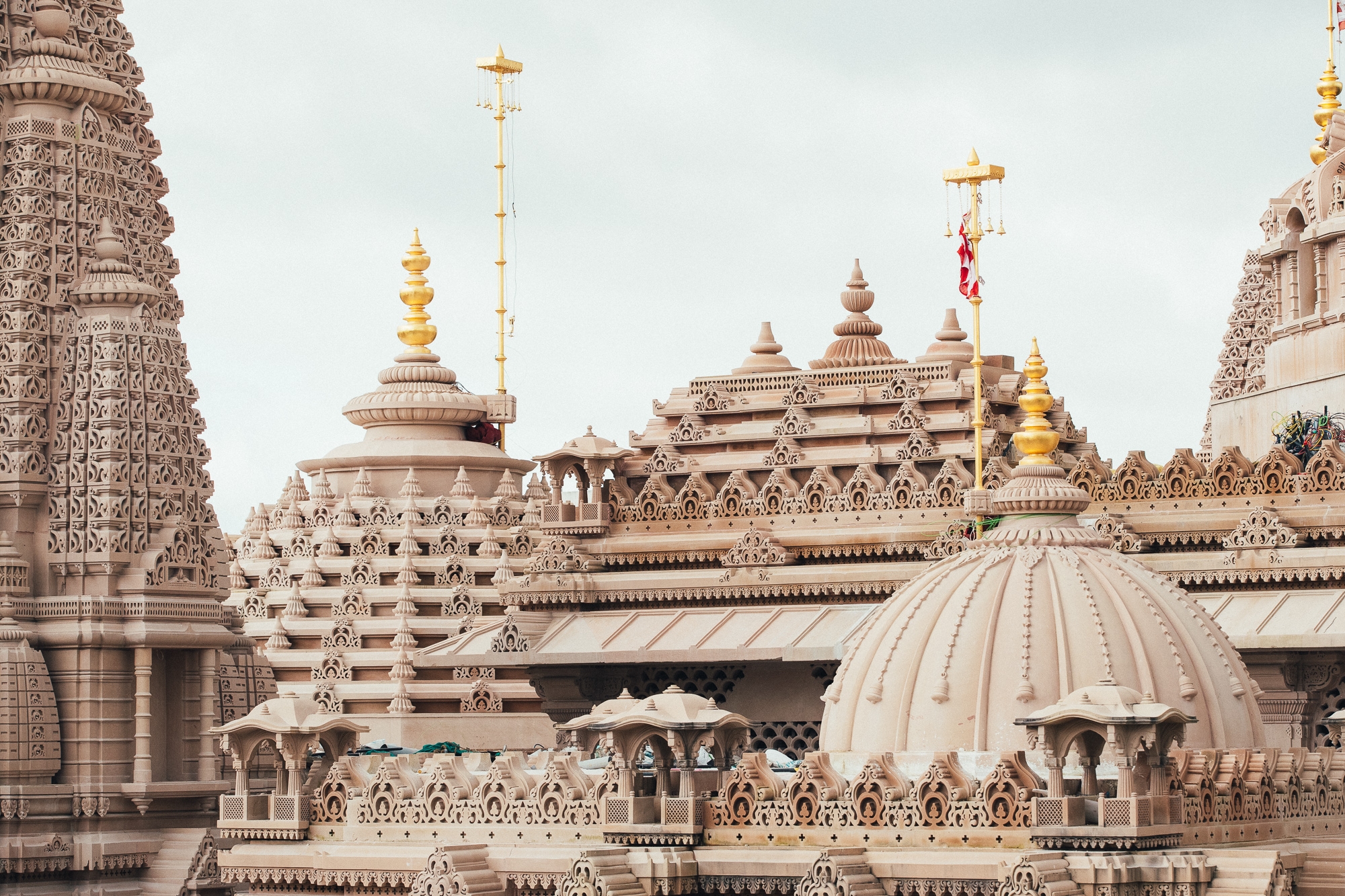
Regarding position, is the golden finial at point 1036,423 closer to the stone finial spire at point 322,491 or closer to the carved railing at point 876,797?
the carved railing at point 876,797

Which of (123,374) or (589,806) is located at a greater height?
(123,374)

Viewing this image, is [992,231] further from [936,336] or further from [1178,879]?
[1178,879]

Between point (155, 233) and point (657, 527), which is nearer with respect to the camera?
point (155, 233)

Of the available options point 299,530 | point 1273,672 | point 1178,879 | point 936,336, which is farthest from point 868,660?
point 299,530

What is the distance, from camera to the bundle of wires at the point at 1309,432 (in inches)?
1699

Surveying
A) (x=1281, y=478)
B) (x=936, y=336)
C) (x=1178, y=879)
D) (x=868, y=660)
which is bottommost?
(x=1178, y=879)

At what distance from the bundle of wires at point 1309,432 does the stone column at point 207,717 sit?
54.3 feet

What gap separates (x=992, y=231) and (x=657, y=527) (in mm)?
7805

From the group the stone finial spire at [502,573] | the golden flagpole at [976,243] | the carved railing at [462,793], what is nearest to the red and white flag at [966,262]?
the golden flagpole at [976,243]

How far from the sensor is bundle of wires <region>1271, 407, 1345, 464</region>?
142ft

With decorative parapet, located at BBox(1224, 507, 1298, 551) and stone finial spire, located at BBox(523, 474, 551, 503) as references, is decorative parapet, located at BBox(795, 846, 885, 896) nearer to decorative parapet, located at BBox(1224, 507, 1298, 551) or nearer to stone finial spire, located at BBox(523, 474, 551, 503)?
decorative parapet, located at BBox(1224, 507, 1298, 551)

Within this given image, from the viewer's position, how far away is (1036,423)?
3403cm

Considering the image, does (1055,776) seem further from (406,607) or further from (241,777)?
(406,607)

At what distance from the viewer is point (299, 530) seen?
2323 inches
